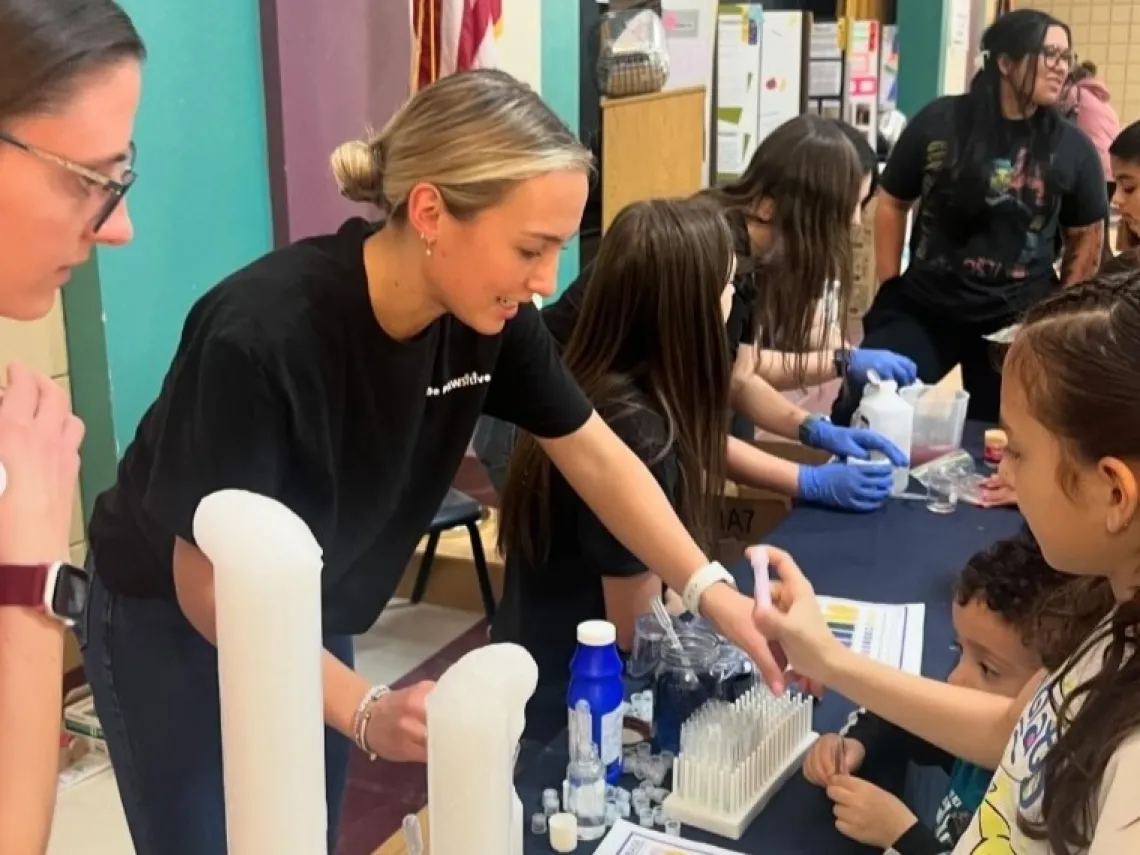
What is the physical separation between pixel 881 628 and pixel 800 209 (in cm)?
92

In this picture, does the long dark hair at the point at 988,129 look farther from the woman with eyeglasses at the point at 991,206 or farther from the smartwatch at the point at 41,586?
the smartwatch at the point at 41,586

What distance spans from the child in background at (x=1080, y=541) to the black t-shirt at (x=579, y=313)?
89cm

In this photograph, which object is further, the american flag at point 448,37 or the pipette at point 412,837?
the american flag at point 448,37

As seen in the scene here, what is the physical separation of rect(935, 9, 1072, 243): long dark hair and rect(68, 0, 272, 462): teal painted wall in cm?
171

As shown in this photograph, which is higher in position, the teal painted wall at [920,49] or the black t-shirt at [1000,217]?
the teal painted wall at [920,49]

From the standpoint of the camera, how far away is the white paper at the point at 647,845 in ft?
3.84

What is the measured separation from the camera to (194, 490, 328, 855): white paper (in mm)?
398

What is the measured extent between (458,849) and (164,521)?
2.65 feet

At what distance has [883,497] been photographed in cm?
221

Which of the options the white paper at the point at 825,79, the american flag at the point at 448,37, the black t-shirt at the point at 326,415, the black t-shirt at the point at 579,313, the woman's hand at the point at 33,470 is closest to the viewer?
the woman's hand at the point at 33,470

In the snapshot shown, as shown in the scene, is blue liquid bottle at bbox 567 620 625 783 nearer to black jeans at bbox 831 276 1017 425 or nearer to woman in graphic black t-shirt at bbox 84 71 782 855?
woman in graphic black t-shirt at bbox 84 71 782 855

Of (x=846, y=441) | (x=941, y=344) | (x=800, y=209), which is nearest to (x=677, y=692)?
(x=846, y=441)

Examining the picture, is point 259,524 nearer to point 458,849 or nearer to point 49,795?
point 458,849

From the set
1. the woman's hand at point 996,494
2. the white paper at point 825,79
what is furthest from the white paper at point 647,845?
the white paper at point 825,79
